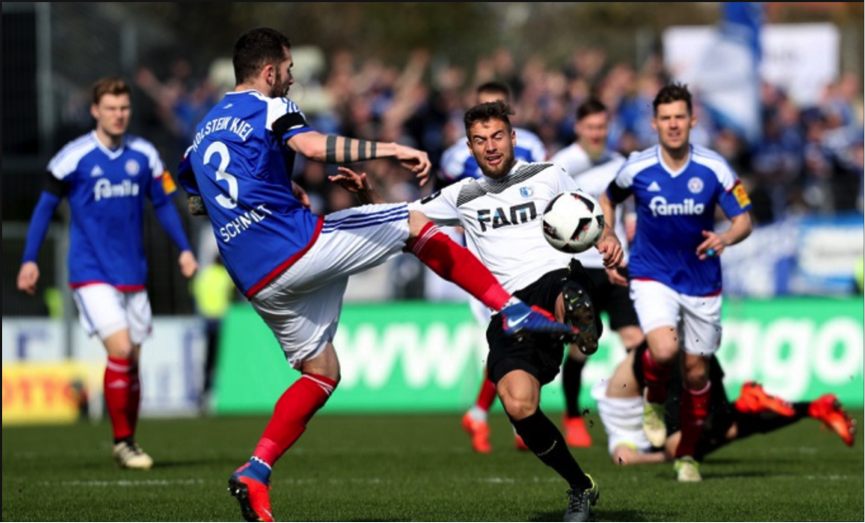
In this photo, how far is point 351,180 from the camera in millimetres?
7910

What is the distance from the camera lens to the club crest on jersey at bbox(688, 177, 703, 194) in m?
10.1

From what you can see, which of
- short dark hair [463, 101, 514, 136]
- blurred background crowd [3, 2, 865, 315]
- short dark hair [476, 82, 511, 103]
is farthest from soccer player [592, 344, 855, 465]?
blurred background crowd [3, 2, 865, 315]

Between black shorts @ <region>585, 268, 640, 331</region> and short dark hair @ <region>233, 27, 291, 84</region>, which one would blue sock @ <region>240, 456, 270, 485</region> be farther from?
Result: black shorts @ <region>585, 268, 640, 331</region>

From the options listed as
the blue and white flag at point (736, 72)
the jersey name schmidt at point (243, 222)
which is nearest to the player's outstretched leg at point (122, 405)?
the jersey name schmidt at point (243, 222)

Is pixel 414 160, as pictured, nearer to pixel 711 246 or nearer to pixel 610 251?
pixel 610 251

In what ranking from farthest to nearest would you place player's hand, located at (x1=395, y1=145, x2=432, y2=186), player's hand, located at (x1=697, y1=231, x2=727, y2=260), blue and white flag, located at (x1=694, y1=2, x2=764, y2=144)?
blue and white flag, located at (x1=694, y1=2, x2=764, y2=144), player's hand, located at (x1=697, y1=231, x2=727, y2=260), player's hand, located at (x1=395, y1=145, x2=432, y2=186)

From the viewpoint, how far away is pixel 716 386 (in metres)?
11.2

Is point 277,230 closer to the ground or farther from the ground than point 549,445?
farther from the ground

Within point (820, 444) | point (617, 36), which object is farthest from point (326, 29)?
point (820, 444)

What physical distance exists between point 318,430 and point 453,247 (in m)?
8.45

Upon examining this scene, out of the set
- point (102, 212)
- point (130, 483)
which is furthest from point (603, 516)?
point (102, 212)

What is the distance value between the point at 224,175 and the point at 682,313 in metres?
3.95

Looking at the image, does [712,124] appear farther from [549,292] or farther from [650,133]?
[549,292]

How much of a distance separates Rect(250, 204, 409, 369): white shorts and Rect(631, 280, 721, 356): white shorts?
9.74ft
